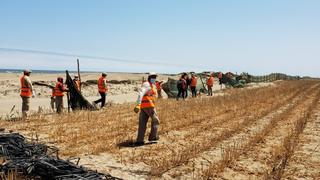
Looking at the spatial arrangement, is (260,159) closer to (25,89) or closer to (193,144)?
(193,144)

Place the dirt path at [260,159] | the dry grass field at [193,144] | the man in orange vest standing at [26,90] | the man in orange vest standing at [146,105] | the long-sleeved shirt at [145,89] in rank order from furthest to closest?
the man in orange vest standing at [26,90] < the man in orange vest standing at [146,105] < the long-sleeved shirt at [145,89] < the dry grass field at [193,144] < the dirt path at [260,159]

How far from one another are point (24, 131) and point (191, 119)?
5722mm

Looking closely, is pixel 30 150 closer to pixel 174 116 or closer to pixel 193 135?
pixel 193 135

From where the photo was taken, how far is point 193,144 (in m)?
10.5

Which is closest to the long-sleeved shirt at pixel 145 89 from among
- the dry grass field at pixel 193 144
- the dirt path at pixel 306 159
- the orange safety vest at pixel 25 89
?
the dry grass field at pixel 193 144

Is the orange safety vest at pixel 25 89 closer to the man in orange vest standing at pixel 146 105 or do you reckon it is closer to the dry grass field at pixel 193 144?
the dry grass field at pixel 193 144

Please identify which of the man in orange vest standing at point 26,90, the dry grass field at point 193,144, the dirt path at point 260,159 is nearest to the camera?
the dirt path at point 260,159

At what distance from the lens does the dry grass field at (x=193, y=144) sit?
8.06 metres

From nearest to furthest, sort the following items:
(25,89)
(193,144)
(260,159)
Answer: (260,159) < (193,144) < (25,89)

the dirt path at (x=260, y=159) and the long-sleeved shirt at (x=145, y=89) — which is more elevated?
the long-sleeved shirt at (x=145, y=89)

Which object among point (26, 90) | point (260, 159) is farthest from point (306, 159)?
point (26, 90)

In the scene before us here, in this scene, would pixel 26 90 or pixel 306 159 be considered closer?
pixel 306 159

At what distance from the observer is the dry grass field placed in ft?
26.5

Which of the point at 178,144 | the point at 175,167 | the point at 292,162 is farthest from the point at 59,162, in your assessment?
the point at 292,162
